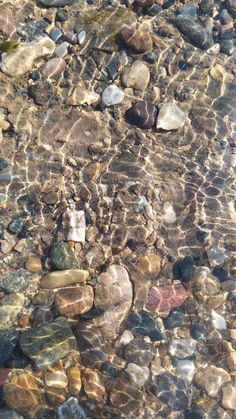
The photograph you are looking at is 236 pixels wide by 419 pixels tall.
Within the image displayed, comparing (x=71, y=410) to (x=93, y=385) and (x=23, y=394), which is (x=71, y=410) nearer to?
(x=93, y=385)

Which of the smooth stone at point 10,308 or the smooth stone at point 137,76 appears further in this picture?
the smooth stone at point 137,76

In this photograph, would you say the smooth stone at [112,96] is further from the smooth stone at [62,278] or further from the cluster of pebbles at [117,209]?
the smooth stone at [62,278]

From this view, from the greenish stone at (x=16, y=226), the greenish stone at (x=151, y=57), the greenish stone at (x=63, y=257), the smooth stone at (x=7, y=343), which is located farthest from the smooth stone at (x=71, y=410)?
the greenish stone at (x=151, y=57)

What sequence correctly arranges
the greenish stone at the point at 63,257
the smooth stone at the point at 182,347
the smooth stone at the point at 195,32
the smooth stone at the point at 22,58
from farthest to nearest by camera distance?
the smooth stone at the point at 195,32, the smooth stone at the point at 22,58, the greenish stone at the point at 63,257, the smooth stone at the point at 182,347

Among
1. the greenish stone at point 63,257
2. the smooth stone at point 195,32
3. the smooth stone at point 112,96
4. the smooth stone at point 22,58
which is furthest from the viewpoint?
the smooth stone at point 195,32

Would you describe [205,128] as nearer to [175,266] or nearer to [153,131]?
[153,131]

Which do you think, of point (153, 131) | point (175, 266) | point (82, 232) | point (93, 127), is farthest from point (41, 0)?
point (175, 266)
